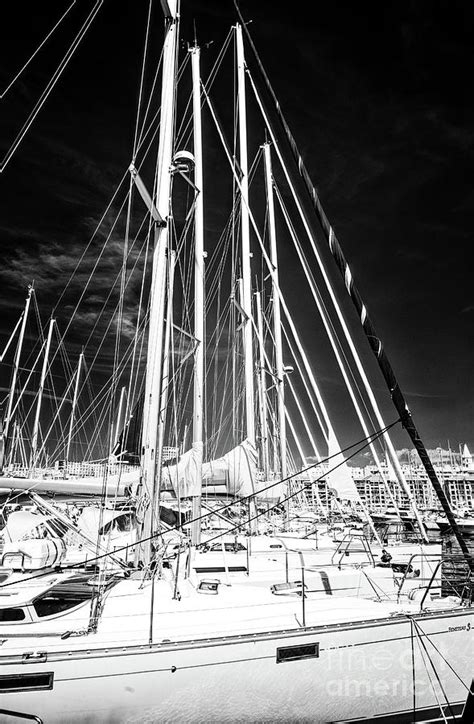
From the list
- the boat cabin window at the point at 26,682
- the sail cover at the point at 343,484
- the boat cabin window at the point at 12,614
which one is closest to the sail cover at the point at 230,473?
the sail cover at the point at 343,484

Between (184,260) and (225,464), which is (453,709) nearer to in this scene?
(225,464)

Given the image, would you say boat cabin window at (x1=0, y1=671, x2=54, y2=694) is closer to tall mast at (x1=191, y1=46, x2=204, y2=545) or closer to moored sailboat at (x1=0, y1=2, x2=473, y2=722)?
moored sailboat at (x1=0, y1=2, x2=473, y2=722)

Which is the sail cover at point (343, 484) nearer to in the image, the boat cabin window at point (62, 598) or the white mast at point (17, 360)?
the boat cabin window at point (62, 598)

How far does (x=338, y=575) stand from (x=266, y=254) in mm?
15933

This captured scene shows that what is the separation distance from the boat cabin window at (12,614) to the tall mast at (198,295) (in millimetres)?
6195

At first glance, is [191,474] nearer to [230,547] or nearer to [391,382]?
[230,547]

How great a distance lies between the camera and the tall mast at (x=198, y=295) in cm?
1284

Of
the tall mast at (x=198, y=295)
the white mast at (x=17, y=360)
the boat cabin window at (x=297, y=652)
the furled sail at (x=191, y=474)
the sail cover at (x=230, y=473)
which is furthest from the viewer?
the white mast at (x=17, y=360)

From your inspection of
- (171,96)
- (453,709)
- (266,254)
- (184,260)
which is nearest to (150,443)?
(453,709)

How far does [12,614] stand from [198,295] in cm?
1078

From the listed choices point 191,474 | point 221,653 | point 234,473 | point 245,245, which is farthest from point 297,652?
point 245,245

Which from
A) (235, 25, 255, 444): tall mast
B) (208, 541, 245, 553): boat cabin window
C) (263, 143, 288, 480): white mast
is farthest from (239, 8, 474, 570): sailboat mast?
(263, 143, 288, 480): white mast

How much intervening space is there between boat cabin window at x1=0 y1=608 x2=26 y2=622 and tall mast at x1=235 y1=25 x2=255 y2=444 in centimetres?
1113

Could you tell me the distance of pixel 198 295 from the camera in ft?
50.0
